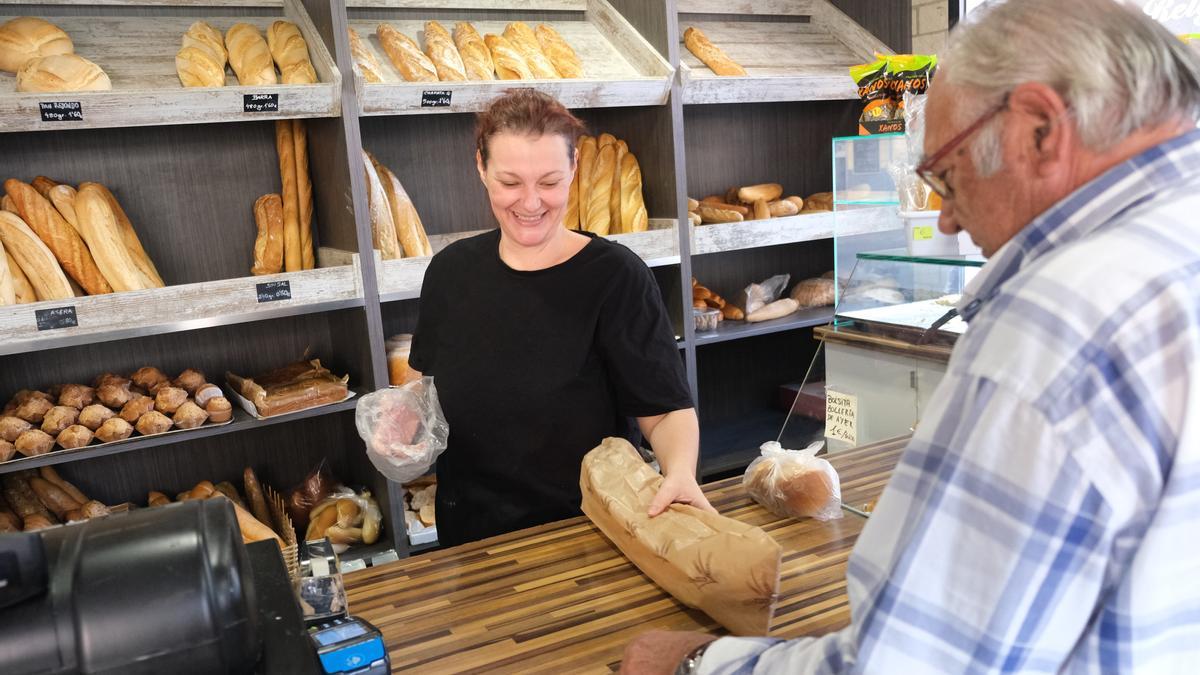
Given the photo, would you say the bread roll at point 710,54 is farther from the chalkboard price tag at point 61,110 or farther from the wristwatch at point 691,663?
the wristwatch at point 691,663

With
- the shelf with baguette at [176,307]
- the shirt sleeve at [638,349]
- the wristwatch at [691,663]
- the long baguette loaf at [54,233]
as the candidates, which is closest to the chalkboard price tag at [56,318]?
the shelf with baguette at [176,307]

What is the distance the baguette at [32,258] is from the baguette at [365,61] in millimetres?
944

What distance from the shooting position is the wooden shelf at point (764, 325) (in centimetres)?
324

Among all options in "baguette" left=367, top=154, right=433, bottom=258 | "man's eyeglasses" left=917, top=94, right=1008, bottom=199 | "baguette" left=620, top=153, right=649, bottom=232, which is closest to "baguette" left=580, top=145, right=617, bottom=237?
"baguette" left=620, top=153, right=649, bottom=232

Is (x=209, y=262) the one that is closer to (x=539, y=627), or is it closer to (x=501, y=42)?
(x=501, y=42)

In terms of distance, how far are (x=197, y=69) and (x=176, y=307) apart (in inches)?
25.1

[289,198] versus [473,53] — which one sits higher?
[473,53]

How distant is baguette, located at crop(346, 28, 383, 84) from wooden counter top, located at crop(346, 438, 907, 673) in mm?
1662

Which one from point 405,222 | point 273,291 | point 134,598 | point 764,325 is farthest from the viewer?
point 764,325

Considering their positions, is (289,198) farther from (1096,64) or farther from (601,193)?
(1096,64)

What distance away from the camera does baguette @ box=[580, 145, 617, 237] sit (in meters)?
3.03

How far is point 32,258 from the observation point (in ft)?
7.44

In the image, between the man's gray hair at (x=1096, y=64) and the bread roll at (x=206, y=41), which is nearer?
the man's gray hair at (x=1096, y=64)

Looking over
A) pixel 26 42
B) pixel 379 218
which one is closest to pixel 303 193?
pixel 379 218
